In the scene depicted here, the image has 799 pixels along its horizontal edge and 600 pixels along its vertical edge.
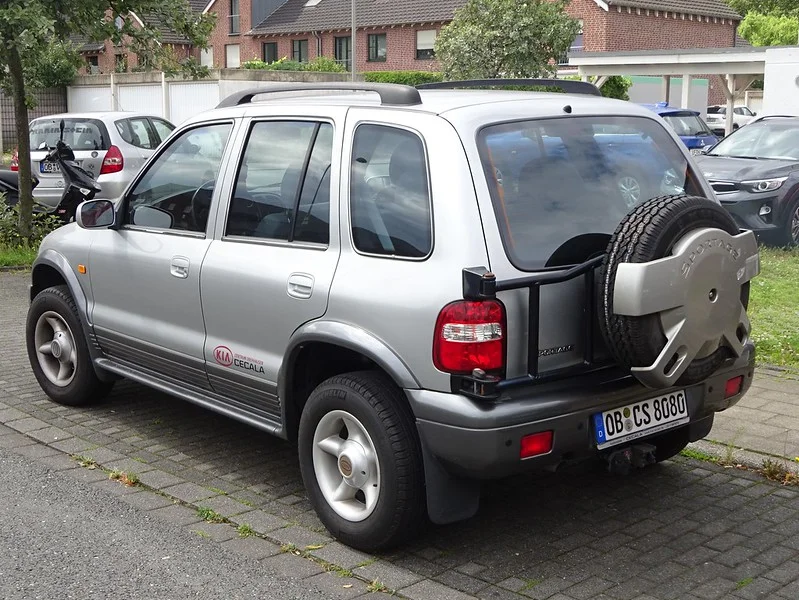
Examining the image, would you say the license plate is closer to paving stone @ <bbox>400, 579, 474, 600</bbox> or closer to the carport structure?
paving stone @ <bbox>400, 579, 474, 600</bbox>

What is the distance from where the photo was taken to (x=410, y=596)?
13.5 feet

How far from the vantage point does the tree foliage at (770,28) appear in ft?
174

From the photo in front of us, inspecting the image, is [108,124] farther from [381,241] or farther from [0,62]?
[381,241]

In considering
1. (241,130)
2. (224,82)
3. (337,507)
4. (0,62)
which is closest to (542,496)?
(337,507)

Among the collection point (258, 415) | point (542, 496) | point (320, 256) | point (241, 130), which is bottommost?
point (542, 496)

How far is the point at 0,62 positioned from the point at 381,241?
32.2 ft

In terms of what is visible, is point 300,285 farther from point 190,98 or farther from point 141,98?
point 141,98

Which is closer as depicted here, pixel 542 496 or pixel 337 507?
pixel 337 507

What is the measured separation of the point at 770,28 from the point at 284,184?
53.3m

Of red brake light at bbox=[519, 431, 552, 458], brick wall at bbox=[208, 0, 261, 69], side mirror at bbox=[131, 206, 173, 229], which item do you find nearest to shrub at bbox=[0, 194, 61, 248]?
side mirror at bbox=[131, 206, 173, 229]

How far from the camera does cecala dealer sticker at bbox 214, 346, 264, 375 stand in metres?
5.00

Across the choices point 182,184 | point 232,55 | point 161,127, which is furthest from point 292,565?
point 232,55

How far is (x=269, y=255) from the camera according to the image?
495 centimetres

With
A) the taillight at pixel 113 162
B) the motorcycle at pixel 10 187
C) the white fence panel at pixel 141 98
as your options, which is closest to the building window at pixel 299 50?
the white fence panel at pixel 141 98
